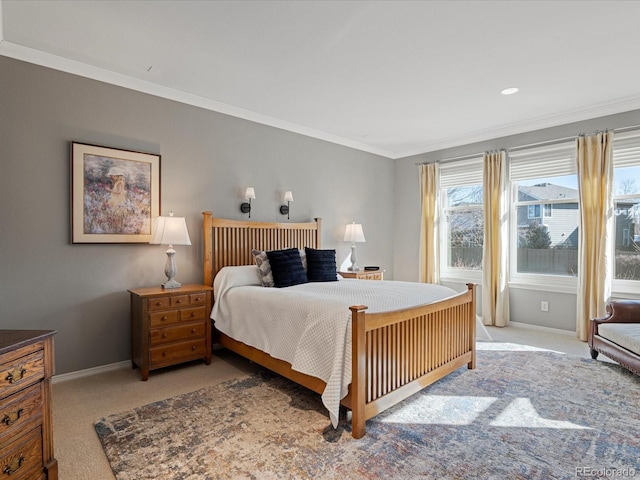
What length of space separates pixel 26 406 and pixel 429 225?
17.1 feet

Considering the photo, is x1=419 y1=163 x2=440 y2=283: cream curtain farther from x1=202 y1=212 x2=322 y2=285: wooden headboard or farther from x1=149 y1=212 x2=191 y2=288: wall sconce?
x1=149 y1=212 x2=191 y2=288: wall sconce

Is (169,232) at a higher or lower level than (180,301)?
higher

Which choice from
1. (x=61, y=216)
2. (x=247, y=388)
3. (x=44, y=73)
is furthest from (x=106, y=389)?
(x=44, y=73)

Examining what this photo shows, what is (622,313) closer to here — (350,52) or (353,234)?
(353,234)

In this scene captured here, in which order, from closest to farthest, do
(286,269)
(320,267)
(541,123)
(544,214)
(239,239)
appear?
(286,269) → (320,267) → (239,239) → (541,123) → (544,214)

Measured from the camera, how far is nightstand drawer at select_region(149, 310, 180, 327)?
301cm

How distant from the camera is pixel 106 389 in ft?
9.28

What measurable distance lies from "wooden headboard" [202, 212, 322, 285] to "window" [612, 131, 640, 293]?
12.1 feet

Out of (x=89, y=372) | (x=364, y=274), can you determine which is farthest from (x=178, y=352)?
(x=364, y=274)

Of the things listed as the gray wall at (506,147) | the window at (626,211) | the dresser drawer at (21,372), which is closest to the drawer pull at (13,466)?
the dresser drawer at (21,372)

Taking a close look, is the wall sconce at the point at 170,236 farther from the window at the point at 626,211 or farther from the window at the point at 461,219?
the window at the point at 626,211

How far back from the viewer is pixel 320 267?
3873 millimetres

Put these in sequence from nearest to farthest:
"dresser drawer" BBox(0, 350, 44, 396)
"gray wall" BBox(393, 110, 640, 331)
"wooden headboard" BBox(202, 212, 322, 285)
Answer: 1. "dresser drawer" BBox(0, 350, 44, 396)
2. "wooden headboard" BBox(202, 212, 322, 285)
3. "gray wall" BBox(393, 110, 640, 331)

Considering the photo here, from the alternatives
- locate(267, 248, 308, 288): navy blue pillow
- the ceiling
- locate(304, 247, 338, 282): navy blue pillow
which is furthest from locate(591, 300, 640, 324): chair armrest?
locate(267, 248, 308, 288): navy blue pillow
